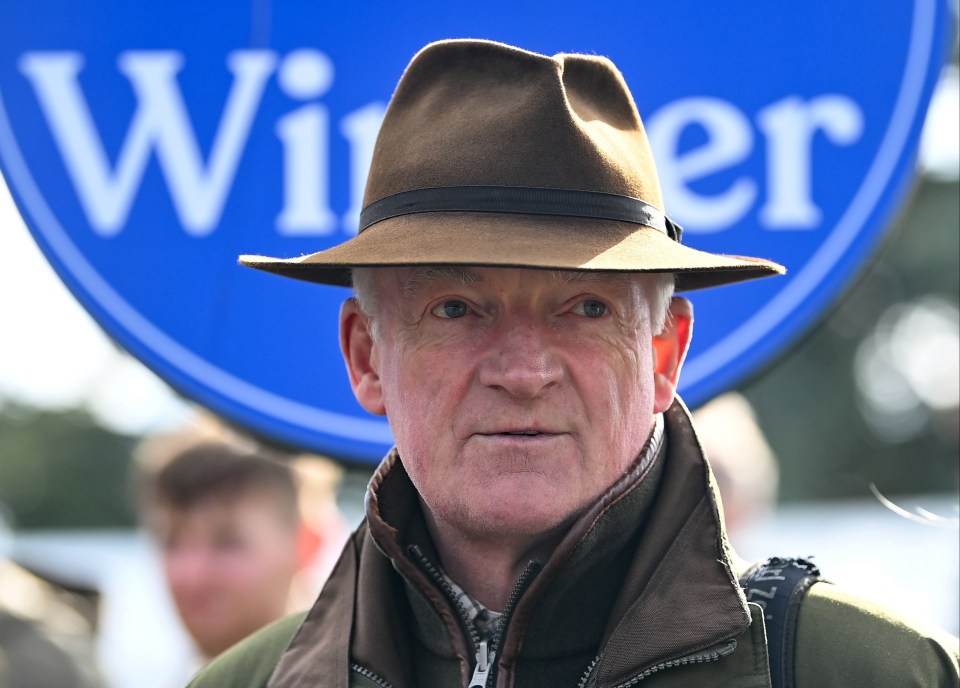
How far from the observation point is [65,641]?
5.71m

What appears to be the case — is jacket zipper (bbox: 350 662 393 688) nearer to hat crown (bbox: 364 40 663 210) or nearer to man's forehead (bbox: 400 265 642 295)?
man's forehead (bbox: 400 265 642 295)

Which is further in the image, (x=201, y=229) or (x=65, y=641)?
(x=65, y=641)

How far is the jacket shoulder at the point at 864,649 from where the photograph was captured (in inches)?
89.2

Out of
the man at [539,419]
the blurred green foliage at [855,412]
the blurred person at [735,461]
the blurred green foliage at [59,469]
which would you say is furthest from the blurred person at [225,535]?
the blurred green foliage at [59,469]

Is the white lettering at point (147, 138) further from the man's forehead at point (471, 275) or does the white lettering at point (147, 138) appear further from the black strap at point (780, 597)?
the black strap at point (780, 597)

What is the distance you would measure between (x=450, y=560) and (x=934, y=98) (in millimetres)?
Result: 1110

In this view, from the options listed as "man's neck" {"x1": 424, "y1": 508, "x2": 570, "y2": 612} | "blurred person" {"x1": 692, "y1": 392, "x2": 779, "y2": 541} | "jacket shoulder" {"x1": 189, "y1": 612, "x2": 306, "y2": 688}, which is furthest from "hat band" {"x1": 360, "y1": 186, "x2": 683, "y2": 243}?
"blurred person" {"x1": 692, "y1": 392, "x2": 779, "y2": 541}

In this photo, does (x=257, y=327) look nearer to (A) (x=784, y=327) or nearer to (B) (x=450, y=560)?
(B) (x=450, y=560)

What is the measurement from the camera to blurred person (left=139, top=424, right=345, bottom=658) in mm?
4500

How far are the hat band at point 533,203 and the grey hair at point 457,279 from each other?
97mm

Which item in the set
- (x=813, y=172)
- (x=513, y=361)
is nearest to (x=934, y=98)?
(x=813, y=172)

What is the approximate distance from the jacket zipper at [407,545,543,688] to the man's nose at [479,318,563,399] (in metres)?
0.28

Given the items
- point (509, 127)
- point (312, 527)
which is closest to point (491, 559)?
point (509, 127)

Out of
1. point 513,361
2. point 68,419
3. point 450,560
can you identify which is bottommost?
point 68,419
